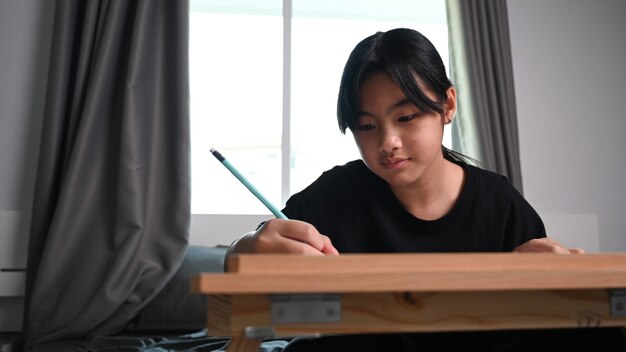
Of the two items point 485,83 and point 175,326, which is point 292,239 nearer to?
point 175,326

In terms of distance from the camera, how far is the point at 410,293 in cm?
57

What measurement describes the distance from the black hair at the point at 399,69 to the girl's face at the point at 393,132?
0.01 metres

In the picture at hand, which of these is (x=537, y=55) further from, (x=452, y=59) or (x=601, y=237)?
(x=601, y=237)

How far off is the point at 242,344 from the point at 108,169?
6.48 feet

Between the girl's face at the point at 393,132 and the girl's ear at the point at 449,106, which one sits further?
the girl's ear at the point at 449,106

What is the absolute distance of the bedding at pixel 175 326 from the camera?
1.82 meters

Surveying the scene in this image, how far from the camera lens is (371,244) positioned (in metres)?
1.20

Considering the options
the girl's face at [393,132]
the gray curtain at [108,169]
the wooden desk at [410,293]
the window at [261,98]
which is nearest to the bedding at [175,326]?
the gray curtain at [108,169]

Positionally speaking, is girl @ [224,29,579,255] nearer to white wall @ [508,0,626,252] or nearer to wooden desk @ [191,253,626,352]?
wooden desk @ [191,253,626,352]

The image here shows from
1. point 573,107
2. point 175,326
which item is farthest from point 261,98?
point 573,107

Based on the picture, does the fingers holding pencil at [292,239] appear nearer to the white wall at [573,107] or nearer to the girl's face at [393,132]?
the girl's face at [393,132]

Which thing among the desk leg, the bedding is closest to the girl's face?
the desk leg

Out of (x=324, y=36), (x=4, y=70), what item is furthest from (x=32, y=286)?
(x=324, y=36)

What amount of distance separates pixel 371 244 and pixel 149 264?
1365 millimetres
